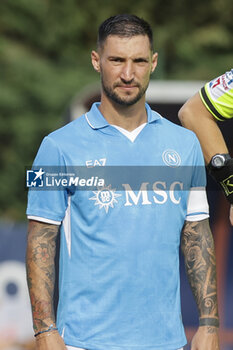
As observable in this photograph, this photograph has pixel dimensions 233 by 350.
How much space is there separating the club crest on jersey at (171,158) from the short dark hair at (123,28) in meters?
0.50

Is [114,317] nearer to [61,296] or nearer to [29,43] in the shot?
[61,296]

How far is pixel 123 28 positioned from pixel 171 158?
0.64m

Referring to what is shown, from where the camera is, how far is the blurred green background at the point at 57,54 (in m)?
23.5

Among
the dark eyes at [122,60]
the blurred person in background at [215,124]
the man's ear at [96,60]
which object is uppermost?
A: the man's ear at [96,60]

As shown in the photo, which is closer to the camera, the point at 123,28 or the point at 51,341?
the point at 51,341

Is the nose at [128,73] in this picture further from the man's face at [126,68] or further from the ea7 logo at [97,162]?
the ea7 logo at [97,162]

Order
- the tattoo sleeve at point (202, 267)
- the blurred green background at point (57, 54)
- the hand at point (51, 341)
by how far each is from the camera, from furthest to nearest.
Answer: the blurred green background at point (57, 54) → the tattoo sleeve at point (202, 267) → the hand at point (51, 341)

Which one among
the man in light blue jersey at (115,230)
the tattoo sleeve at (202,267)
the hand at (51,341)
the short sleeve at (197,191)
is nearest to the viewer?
the hand at (51,341)

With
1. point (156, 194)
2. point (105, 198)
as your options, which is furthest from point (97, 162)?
point (156, 194)

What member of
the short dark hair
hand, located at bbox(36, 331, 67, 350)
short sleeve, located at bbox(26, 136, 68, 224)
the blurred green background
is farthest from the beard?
the blurred green background

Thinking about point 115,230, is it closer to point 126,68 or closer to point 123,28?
point 126,68

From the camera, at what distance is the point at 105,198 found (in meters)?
3.37

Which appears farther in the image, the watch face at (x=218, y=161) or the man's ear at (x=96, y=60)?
the watch face at (x=218, y=161)

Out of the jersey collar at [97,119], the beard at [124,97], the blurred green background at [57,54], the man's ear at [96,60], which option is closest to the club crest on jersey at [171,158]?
the jersey collar at [97,119]
